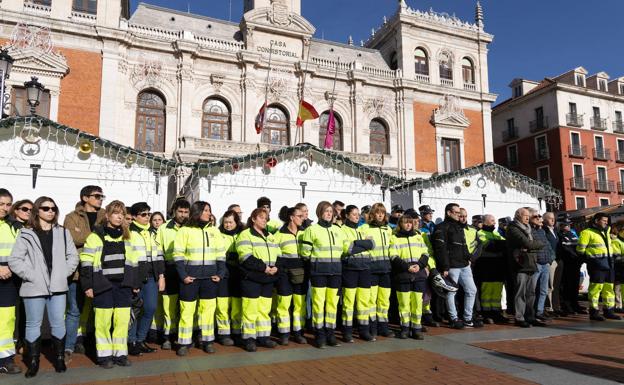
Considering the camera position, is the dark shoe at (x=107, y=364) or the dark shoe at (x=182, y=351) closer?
the dark shoe at (x=107, y=364)

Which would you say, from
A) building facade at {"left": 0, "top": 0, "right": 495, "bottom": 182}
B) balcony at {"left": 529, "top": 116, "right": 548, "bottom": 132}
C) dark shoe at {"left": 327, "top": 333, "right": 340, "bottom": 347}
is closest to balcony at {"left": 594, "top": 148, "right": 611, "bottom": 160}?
balcony at {"left": 529, "top": 116, "right": 548, "bottom": 132}

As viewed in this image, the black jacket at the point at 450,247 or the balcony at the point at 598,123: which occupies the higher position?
the balcony at the point at 598,123

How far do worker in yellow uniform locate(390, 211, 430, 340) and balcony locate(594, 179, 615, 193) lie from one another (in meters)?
36.2

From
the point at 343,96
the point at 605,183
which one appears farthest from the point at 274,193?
the point at 605,183

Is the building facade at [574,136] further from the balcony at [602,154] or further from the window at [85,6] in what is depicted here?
the window at [85,6]

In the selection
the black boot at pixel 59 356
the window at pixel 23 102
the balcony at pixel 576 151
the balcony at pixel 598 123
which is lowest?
the black boot at pixel 59 356

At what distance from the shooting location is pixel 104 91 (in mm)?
21562

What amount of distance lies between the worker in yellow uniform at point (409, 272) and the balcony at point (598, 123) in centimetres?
3748

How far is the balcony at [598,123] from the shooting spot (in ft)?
122

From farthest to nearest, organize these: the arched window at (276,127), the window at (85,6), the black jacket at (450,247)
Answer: the arched window at (276,127)
the window at (85,6)
the black jacket at (450,247)

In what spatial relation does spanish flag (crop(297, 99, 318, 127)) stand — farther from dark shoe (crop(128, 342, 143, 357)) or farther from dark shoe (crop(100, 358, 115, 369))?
dark shoe (crop(100, 358, 115, 369))

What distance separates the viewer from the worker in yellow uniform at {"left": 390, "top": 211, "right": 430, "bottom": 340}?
6.92m

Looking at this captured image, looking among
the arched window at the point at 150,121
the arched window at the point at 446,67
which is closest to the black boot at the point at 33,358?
the arched window at the point at 150,121

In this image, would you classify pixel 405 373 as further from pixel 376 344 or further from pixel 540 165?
pixel 540 165
